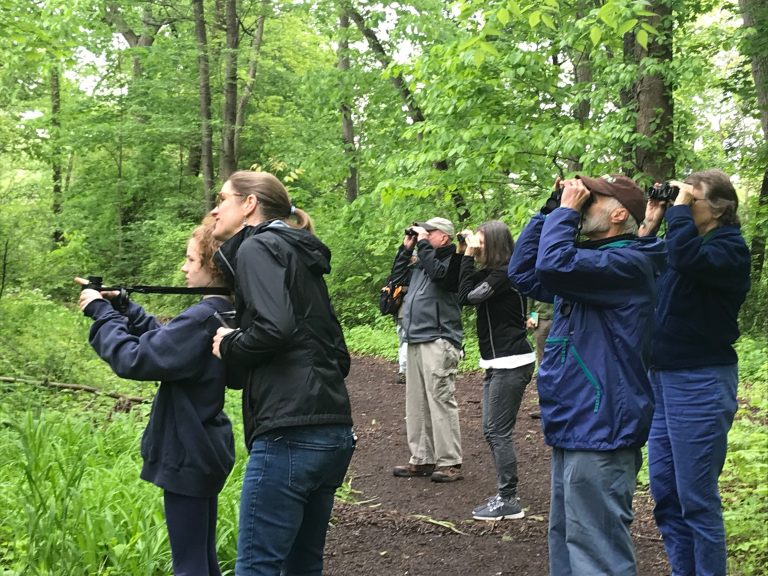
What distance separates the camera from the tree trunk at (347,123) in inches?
667

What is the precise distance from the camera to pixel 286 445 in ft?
8.72

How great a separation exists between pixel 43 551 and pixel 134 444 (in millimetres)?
2215

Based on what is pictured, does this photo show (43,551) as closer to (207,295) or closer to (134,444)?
(207,295)

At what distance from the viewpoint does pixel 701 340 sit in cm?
355

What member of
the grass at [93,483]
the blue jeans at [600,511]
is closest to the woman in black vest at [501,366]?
the grass at [93,483]

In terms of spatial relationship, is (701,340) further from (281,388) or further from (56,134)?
(56,134)

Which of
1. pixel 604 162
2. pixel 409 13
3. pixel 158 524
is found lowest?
pixel 158 524

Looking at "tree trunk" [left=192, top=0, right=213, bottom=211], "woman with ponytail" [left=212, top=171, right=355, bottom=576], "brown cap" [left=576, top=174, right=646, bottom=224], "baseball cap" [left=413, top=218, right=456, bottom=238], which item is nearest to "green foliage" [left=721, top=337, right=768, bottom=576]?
"brown cap" [left=576, top=174, right=646, bottom=224]

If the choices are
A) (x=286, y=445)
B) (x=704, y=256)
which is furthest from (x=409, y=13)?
(x=286, y=445)

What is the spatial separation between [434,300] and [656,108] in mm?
4377

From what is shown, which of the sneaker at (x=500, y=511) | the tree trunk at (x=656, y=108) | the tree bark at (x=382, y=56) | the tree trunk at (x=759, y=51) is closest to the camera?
the sneaker at (x=500, y=511)

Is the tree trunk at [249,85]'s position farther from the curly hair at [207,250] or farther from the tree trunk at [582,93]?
the curly hair at [207,250]

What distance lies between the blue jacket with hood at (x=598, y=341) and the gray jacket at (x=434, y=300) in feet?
9.83

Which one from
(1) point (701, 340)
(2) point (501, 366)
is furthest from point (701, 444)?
(2) point (501, 366)
